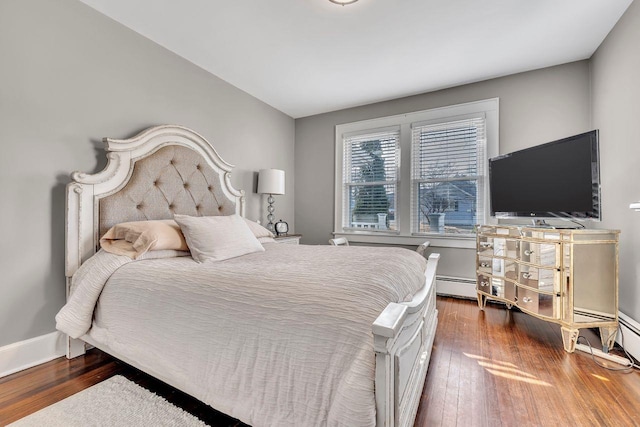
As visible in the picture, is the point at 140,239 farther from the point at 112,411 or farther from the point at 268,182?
the point at 268,182

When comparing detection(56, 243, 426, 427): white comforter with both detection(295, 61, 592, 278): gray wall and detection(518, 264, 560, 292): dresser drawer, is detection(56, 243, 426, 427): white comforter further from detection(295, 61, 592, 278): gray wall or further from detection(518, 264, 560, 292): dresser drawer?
detection(295, 61, 592, 278): gray wall

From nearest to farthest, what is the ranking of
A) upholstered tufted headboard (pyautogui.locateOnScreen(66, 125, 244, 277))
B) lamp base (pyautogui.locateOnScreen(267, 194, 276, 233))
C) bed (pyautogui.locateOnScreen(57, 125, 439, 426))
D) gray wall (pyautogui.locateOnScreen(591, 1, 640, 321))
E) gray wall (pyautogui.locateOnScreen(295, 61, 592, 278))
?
bed (pyautogui.locateOnScreen(57, 125, 439, 426))
upholstered tufted headboard (pyautogui.locateOnScreen(66, 125, 244, 277))
gray wall (pyautogui.locateOnScreen(591, 1, 640, 321))
gray wall (pyautogui.locateOnScreen(295, 61, 592, 278))
lamp base (pyautogui.locateOnScreen(267, 194, 276, 233))

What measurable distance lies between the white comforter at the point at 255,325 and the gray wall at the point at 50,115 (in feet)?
1.23

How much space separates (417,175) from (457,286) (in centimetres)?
134

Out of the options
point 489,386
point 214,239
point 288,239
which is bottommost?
point 489,386

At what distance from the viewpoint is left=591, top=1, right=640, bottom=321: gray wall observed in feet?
6.26

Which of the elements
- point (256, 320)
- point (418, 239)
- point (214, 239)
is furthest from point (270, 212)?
point (256, 320)

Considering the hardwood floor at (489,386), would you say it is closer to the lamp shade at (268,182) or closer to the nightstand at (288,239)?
the nightstand at (288,239)

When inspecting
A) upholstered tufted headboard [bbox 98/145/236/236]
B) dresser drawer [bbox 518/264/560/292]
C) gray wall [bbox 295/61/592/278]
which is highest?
gray wall [bbox 295/61/592/278]

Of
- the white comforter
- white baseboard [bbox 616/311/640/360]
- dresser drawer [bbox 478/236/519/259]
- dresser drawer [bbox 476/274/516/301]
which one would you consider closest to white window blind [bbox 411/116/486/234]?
dresser drawer [bbox 478/236/519/259]

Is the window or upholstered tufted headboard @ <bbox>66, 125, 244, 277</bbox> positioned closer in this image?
upholstered tufted headboard @ <bbox>66, 125, 244, 277</bbox>

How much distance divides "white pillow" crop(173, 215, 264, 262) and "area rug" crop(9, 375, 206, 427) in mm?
737

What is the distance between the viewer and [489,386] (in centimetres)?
153

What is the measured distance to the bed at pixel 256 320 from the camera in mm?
839
